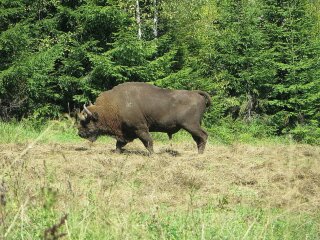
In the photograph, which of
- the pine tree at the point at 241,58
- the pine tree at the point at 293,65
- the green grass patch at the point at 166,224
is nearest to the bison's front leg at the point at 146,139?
Result: the green grass patch at the point at 166,224

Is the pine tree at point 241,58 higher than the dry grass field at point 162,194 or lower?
lower

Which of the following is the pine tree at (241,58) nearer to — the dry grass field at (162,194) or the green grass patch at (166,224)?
the dry grass field at (162,194)

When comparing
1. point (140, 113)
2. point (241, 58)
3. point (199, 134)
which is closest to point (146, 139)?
point (140, 113)

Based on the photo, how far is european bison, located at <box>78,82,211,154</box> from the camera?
42.2ft

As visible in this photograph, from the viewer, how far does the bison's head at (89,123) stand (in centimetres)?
1312

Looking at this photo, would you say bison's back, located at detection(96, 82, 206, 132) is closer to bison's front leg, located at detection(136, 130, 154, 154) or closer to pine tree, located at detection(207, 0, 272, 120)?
bison's front leg, located at detection(136, 130, 154, 154)

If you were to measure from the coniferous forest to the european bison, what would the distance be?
7.13 meters

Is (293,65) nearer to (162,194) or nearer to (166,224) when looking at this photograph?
(162,194)

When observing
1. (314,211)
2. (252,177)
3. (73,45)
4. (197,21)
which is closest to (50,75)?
(73,45)

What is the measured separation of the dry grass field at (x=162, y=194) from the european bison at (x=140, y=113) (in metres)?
0.65

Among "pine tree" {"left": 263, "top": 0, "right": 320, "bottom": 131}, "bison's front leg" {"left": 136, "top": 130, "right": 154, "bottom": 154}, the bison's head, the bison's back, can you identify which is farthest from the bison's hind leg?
"pine tree" {"left": 263, "top": 0, "right": 320, "bottom": 131}

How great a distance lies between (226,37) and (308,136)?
5.76 m

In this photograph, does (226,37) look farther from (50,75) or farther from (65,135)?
(65,135)

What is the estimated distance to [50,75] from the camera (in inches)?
856
